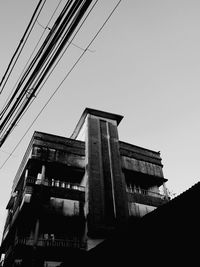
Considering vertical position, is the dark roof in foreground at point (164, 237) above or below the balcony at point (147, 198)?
below

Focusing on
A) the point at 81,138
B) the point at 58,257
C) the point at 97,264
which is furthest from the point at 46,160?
the point at 97,264

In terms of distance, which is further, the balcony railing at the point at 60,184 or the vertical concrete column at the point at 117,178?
the balcony railing at the point at 60,184

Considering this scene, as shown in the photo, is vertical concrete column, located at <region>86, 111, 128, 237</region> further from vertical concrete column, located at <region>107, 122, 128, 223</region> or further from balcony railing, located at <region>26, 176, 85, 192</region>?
balcony railing, located at <region>26, 176, 85, 192</region>

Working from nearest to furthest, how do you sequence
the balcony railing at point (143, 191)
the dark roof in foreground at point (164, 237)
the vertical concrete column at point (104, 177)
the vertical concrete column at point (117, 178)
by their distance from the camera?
the dark roof in foreground at point (164, 237) → the vertical concrete column at point (104, 177) → the vertical concrete column at point (117, 178) → the balcony railing at point (143, 191)

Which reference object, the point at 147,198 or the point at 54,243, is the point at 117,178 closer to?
the point at 147,198

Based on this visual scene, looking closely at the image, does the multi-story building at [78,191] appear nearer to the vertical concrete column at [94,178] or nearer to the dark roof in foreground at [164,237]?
the vertical concrete column at [94,178]

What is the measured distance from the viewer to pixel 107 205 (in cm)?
2120

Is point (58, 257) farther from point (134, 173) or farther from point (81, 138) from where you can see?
point (81, 138)

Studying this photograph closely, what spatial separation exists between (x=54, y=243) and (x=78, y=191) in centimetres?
475

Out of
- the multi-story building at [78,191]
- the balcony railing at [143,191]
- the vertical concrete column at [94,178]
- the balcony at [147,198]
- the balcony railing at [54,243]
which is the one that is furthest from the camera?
the balcony railing at [143,191]

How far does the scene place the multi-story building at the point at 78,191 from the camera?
725 inches

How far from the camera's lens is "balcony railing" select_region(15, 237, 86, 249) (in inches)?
685

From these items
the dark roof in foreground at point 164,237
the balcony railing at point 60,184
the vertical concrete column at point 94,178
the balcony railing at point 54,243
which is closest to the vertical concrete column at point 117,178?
the vertical concrete column at point 94,178

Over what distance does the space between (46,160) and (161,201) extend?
39.3 feet
